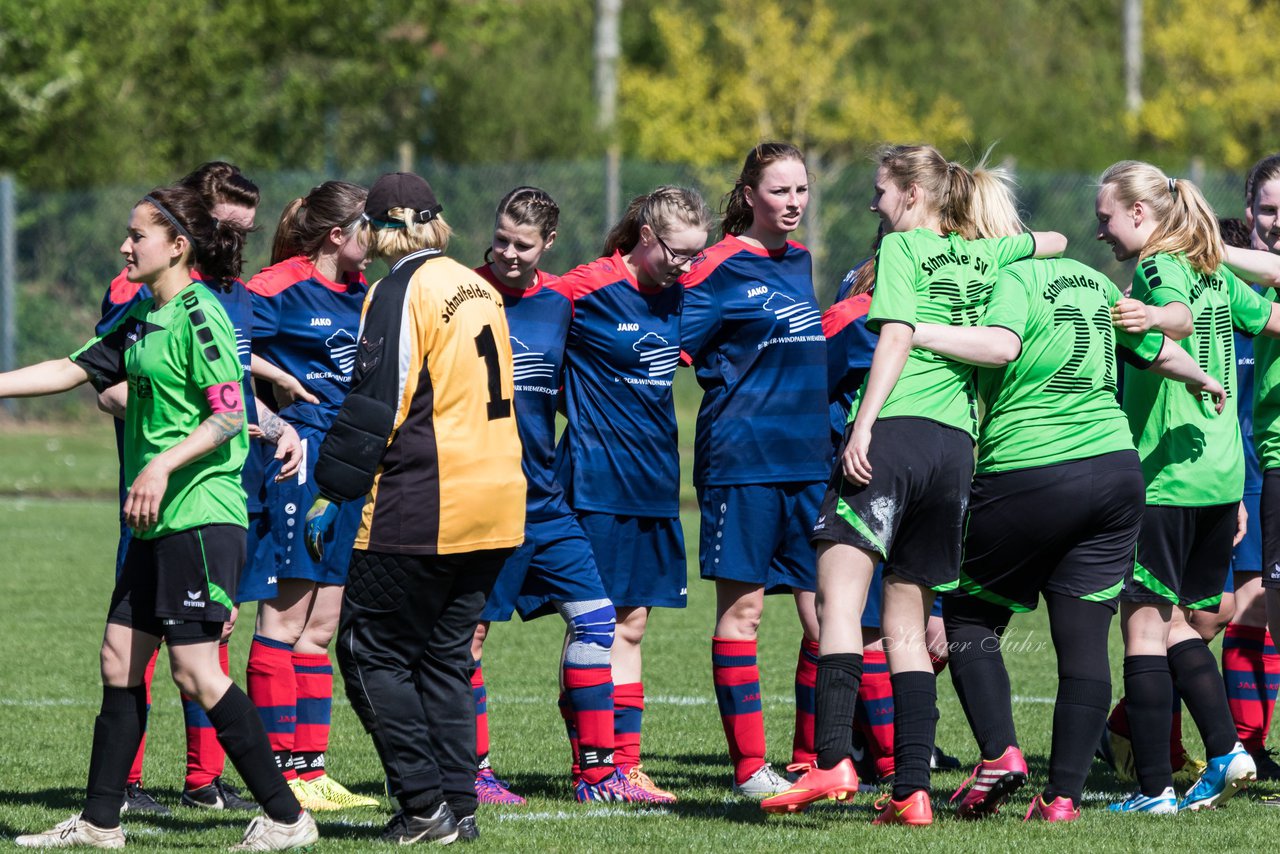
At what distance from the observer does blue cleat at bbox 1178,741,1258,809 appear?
6.02 metres

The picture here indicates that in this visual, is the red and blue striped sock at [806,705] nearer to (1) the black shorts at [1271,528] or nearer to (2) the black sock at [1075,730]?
(2) the black sock at [1075,730]

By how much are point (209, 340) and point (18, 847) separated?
1.63m

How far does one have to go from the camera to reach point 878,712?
6.81 meters

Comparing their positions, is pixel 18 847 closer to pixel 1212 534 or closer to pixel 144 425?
pixel 144 425

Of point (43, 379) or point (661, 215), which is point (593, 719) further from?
point (43, 379)

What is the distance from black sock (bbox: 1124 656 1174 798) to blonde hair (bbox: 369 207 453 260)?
9.06 feet

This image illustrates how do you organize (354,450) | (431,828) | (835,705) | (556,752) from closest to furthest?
(354,450) → (431,828) → (835,705) → (556,752)

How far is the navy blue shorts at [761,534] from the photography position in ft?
21.4

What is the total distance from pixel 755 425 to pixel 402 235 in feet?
5.84

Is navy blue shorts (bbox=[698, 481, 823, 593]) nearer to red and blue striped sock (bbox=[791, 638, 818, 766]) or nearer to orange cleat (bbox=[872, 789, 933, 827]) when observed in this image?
red and blue striped sock (bbox=[791, 638, 818, 766])

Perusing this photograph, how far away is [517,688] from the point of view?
28.2 ft

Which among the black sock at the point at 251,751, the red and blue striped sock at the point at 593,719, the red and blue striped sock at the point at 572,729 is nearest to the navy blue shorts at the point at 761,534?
the red and blue striped sock at the point at 593,719

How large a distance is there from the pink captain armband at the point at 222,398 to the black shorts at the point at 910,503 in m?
1.86

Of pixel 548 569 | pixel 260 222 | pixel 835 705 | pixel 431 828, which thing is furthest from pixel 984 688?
pixel 260 222
